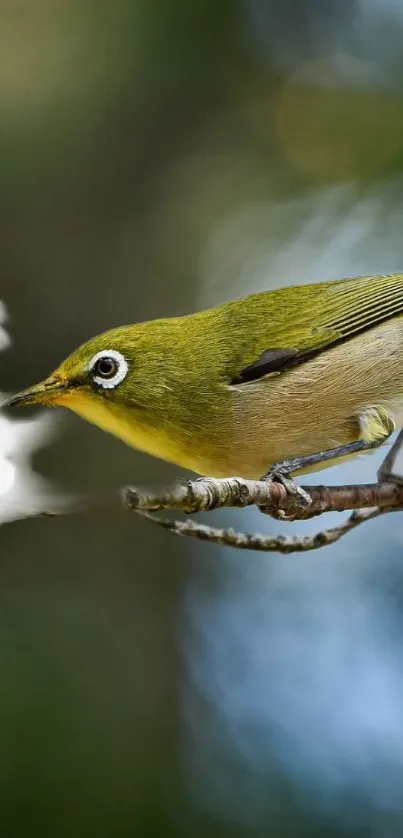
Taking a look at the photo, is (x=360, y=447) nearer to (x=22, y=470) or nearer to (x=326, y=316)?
(x=326, y=316)

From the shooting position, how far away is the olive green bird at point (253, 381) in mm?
1148

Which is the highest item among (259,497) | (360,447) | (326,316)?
(326,316)

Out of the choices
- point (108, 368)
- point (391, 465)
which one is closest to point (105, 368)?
point (108, 368)

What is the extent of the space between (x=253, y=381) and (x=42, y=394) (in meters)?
0.30

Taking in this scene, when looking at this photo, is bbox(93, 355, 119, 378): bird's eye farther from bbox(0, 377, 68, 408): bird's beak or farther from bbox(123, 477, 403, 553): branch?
bbox(123, 477, 403, 553): branch

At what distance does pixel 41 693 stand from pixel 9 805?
0.19 m

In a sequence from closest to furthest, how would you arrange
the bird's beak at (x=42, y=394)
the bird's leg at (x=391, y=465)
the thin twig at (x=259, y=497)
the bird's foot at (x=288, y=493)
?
the thin twig at (x=259, y=497) → the bird's foot at (x=288, y=493) → the bird's beak at (x=42, y=394) → the bird's leg at (x=391, y=465)

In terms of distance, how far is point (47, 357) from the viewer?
1621 mm

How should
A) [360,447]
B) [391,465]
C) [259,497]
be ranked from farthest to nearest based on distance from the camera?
[391,465] → [360,447] → [259,497]

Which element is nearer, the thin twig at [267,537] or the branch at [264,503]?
the branch at [264,503]

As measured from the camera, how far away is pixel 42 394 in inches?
41.9

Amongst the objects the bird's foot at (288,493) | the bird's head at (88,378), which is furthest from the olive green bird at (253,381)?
the bird's foot at (288,493)

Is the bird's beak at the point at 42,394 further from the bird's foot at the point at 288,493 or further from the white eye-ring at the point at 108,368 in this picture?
the bird's foot at the point at 288,493

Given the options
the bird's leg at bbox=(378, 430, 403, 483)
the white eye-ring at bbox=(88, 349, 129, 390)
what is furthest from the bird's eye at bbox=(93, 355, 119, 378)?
the bird's leg at bbox=(378, 430, 403, 483)
